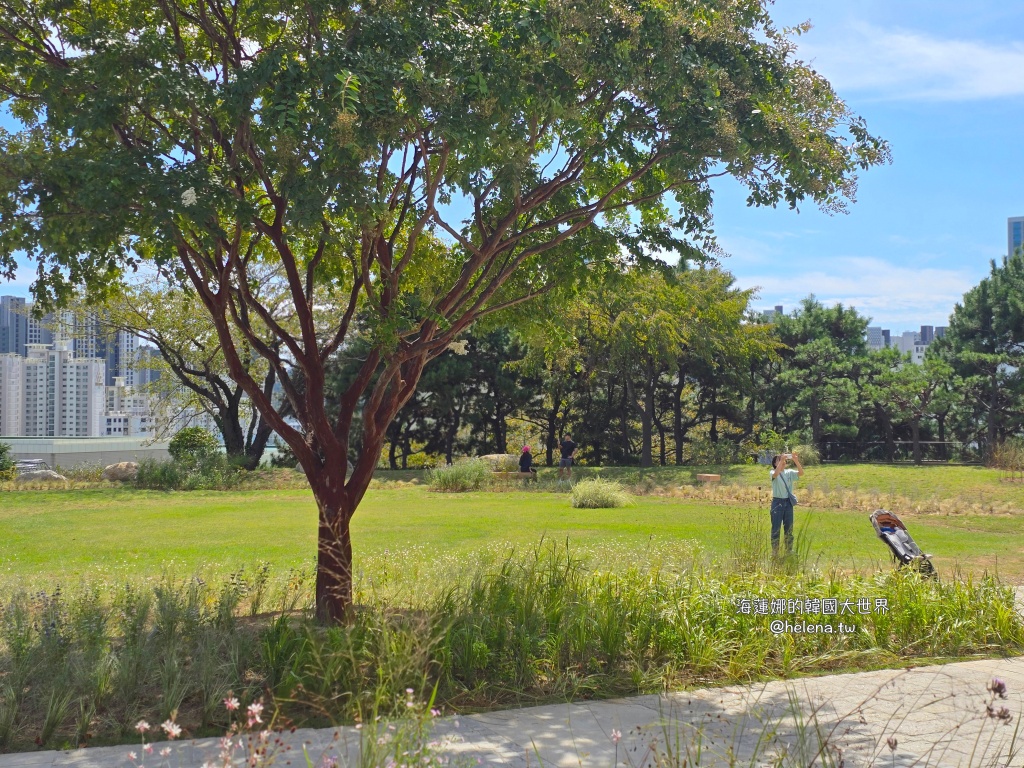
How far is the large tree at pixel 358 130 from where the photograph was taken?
603 centimetres

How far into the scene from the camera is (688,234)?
8539 millimetres

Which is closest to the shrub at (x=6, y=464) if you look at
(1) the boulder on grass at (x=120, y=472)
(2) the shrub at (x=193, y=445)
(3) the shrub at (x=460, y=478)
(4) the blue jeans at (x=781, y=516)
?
(1) the boulder on grass at (x=120, y=472)

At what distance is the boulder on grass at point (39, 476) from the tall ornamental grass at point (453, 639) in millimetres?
19428

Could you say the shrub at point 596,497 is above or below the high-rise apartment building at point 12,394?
below

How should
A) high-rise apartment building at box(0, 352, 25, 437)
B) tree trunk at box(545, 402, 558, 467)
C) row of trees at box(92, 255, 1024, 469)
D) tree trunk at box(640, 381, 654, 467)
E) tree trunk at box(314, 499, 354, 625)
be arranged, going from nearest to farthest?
1. tree trunk at box(314, 499, 354, 625)
2. row of trees at box(92, 255, 1024, 469)
3. tree trunk at box(640, 381, 654, 467)
4. tree trunk at box(545, 402, 558, 467)
5. high-rise apartment building at box(0, 352, 25, 437)

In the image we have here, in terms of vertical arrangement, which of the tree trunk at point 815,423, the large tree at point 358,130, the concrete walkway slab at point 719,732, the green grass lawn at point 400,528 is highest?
the large tree at point 358,130

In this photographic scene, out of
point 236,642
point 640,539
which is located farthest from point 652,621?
point 640,539

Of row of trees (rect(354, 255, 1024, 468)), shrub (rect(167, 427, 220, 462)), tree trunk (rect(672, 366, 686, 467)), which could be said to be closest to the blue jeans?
row of trees (rect(354, 255, 1024, 468))

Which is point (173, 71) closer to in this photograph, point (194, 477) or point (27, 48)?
point (27, 48)

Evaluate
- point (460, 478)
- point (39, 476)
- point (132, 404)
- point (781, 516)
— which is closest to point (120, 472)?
point (39, 476)

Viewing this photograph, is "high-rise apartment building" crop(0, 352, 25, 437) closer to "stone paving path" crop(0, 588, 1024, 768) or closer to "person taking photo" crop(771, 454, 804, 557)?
"person taking photo" crop(771, 454, 804, 557)

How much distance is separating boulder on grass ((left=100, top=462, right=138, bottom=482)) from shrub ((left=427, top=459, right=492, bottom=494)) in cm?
939

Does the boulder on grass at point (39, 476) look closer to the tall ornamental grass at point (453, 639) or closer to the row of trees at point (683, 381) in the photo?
the row of trees at point (683, 381)

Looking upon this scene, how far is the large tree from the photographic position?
603cm
